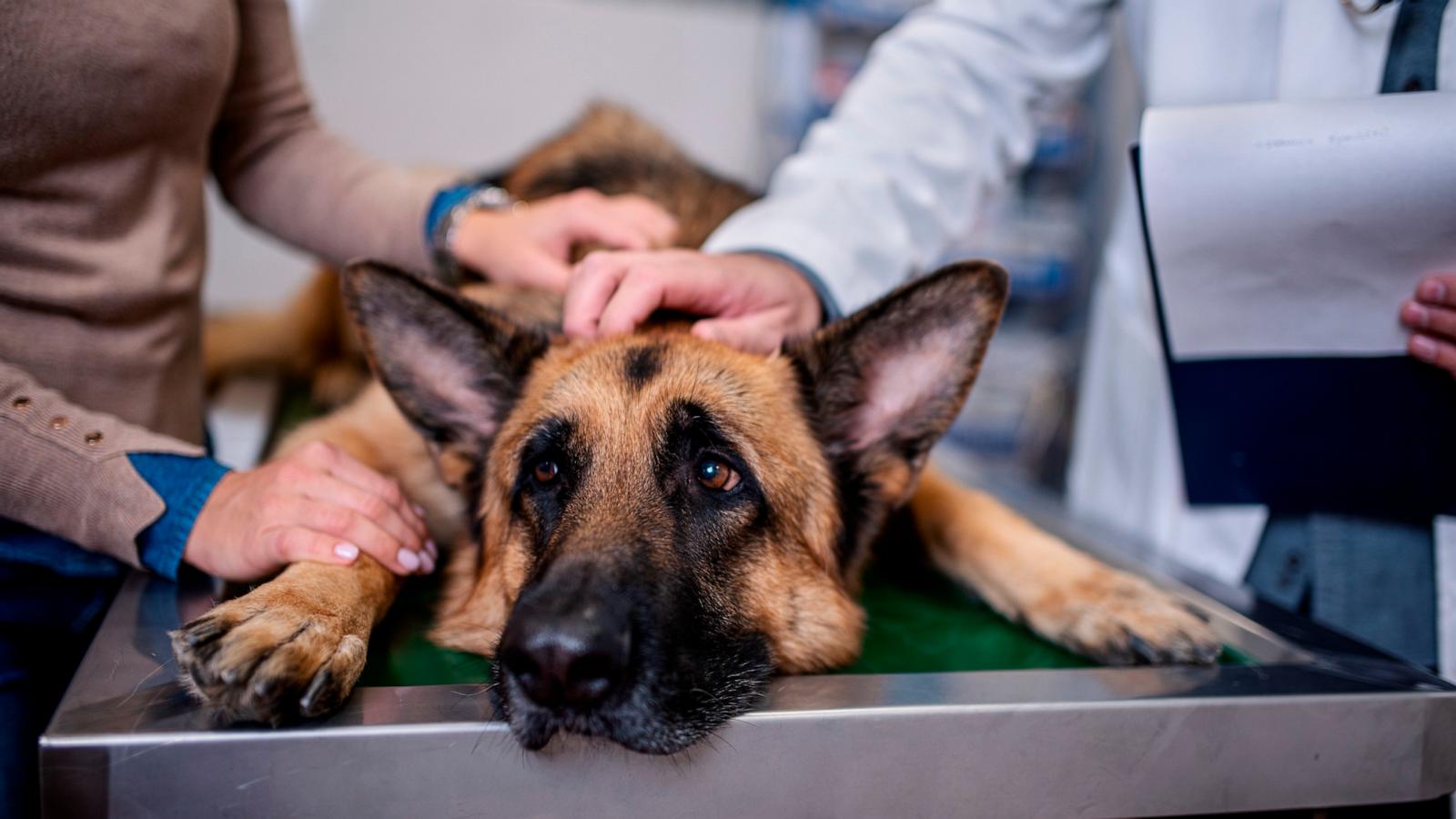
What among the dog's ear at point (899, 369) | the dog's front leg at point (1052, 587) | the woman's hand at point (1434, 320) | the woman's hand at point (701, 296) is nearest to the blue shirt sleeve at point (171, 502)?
the woman's hand at point (701, 296)

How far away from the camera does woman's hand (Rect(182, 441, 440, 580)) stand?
1.07 metres

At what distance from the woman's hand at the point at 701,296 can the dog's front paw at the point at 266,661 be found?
56 cm

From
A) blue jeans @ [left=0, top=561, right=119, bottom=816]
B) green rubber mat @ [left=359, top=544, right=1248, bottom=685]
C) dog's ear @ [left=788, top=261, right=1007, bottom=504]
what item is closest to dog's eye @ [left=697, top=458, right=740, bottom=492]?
dog's ear @ [left=788, top=261, right=1007, bottom=504]

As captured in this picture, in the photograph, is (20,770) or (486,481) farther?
(486,481)

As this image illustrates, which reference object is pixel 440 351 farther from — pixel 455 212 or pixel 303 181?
pixel 303 181

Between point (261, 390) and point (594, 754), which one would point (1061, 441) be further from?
point (594, 754)

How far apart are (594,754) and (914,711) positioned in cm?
33

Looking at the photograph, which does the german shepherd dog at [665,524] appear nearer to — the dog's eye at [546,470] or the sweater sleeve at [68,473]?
the dog's eye at [546,470]

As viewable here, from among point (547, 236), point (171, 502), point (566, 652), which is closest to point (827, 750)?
point (566, 652)

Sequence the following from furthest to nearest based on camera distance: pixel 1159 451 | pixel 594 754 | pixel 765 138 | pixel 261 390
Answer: pixel 765 138 < pixel 261 390 < pixel 1159 451 < pixel 594 754

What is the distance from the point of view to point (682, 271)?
51.5 inches

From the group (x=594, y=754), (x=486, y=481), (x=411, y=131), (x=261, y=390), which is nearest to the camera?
(x=594, y=754)

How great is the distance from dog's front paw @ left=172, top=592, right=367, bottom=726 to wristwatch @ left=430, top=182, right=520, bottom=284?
925 mm

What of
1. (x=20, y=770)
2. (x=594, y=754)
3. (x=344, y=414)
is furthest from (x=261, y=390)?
(x=594, y=754)
